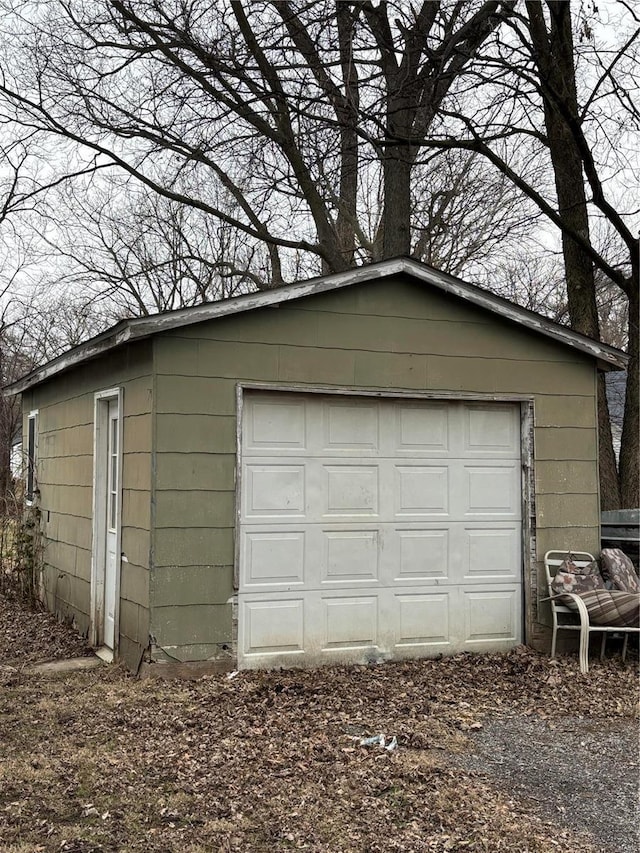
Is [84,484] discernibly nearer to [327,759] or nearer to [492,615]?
[492,615]

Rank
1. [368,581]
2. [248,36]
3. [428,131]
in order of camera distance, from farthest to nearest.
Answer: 1. [428,131]
2. [248,36]
3. [368,581]

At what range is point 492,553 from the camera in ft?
24.7

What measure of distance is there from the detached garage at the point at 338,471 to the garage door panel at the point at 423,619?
2 centimetres

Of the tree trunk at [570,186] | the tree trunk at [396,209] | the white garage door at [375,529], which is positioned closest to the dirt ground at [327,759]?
the white garage door at [375,529]

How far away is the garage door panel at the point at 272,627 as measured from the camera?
679cm

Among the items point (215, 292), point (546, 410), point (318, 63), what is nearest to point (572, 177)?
point (318, 63)

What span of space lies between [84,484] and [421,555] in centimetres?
336

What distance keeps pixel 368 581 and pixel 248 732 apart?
6.86 feet

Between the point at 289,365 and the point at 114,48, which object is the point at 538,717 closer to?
the point at 289,365

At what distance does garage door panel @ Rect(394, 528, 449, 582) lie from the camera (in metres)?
7.30

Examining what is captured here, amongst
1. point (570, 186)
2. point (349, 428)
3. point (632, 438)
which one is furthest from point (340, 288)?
point (570, 186)

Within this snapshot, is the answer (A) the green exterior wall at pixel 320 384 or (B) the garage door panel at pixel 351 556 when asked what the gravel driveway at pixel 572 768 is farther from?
(A) the green exterior wall at pixel 320 384

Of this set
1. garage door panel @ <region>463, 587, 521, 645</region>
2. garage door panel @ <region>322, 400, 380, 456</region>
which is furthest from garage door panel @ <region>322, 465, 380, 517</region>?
garage door panel @ <region>463, 587, 521, 645</region>

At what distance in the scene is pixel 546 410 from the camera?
763 cm
